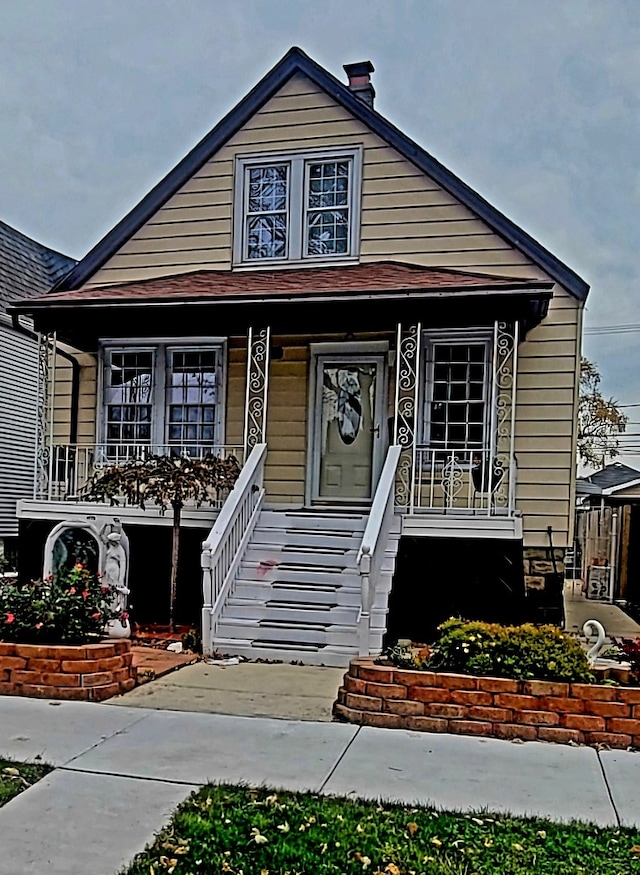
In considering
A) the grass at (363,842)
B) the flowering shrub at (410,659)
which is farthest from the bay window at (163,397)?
the grass at (363,842)

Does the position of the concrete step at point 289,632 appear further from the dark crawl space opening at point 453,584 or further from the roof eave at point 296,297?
the roof eave at point 296,297

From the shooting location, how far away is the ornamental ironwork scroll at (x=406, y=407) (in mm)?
9180

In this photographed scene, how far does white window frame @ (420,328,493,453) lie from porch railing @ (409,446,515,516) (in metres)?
0.17

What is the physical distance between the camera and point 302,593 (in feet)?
26.1

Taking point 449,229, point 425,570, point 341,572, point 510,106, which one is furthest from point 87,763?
point 510,106

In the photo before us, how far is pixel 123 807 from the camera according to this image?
375 cm

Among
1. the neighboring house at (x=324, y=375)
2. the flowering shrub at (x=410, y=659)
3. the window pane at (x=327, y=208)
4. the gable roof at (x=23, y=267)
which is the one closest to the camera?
the flowering shrub at (x=410, y=659)

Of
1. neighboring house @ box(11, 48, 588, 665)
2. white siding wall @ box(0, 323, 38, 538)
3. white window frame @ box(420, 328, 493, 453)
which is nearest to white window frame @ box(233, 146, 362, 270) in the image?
neighboring house @ box(11, 48, 588, 665)

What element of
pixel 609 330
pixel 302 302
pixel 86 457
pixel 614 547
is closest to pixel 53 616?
pixel 302 302

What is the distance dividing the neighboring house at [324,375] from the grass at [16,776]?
132 inches

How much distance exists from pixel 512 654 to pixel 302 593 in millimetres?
3121

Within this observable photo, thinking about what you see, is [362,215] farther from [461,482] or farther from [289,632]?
[289,632]

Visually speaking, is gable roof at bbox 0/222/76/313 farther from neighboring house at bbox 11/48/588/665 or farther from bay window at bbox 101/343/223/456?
bay window at bbox 101/343/223/456

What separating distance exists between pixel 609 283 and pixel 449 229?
1885cm
